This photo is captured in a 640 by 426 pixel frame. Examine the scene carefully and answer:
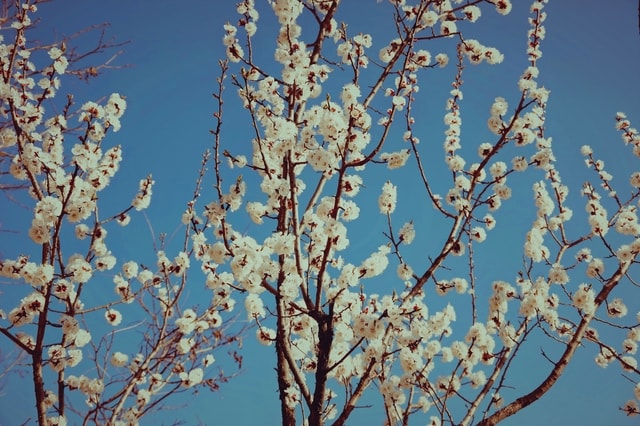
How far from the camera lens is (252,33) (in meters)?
4.35

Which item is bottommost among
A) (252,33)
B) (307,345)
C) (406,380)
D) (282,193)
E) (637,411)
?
(637,411)

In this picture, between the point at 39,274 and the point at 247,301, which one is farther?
the point at 247,301

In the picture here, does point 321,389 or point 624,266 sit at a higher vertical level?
point 624,266

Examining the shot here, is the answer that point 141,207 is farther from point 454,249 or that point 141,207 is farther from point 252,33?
point 454,249

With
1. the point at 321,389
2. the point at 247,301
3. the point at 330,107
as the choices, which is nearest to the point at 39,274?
Result: the point at 247,301

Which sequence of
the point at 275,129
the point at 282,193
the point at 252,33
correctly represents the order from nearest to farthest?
the point at 282,193
the point at 275,129
the point at 252,33

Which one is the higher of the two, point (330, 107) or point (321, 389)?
point (330, 107)

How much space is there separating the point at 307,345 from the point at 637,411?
419cm

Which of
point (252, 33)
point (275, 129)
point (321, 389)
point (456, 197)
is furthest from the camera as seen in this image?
point (456, 197)

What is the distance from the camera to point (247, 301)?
4.08 meters

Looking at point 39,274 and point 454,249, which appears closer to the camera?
point 39,274

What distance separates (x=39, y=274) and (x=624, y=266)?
5.94 meters

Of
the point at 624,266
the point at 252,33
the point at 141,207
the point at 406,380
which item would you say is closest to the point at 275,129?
the point at 252,33

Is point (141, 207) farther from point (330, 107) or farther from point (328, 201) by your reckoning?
point (330, 107)
